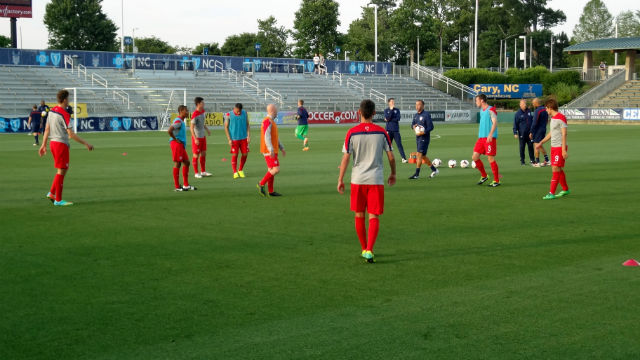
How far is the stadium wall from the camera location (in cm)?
5212

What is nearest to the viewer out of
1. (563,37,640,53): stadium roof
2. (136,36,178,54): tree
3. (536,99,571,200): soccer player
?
(536,99,571,200): soccer player

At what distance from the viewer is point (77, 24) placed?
303 ft

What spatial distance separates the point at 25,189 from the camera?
1510 cm

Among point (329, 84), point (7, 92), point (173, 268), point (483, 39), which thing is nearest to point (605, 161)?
point (173, 268)

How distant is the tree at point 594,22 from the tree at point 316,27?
65.8 meters

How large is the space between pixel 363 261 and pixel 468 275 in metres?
1.30

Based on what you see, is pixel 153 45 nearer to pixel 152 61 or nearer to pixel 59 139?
pixel 152 61

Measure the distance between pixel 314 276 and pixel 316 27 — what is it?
7746cm

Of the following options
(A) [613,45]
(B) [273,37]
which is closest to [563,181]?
(A) [613,45]

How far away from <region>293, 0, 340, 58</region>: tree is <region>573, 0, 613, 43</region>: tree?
2591 inches

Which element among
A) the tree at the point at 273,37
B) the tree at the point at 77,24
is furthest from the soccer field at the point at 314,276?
the tree at the point at 273,37

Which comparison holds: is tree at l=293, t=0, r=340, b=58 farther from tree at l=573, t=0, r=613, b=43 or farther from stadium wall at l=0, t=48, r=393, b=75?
tree at l=573, t=0, r=613, b=43

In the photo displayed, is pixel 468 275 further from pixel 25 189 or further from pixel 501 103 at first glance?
pixel 501 103

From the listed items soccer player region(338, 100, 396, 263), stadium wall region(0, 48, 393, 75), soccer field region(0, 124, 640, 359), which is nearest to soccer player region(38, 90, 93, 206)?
soccer field region(0, 124, 640, 359)
